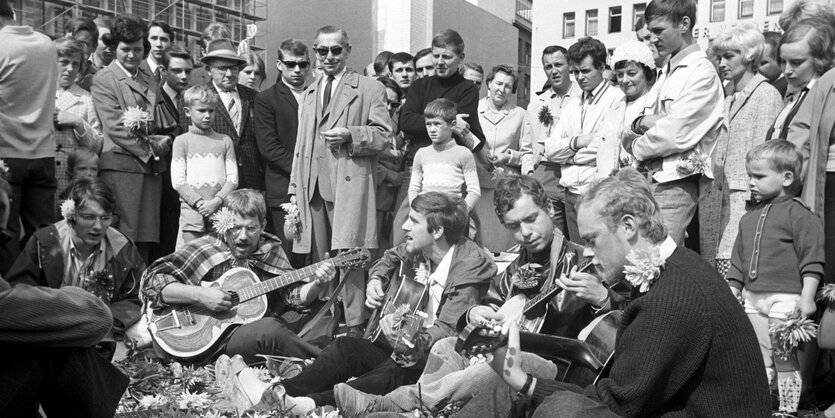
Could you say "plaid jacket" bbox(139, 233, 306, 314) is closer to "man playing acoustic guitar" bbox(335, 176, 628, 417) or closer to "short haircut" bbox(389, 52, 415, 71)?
"man playing acoustic guitar" bbox(335, 176, 628, 417)

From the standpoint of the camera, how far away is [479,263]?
5566 millimetres

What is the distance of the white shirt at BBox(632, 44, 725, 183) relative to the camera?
5582 millimetres

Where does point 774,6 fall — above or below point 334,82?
above

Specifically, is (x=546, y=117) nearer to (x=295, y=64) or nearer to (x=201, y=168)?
(x=295, y=64)

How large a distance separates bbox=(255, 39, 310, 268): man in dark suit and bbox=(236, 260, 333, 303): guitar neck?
1.25m

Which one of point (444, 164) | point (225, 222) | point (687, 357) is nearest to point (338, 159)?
point (444, 164)

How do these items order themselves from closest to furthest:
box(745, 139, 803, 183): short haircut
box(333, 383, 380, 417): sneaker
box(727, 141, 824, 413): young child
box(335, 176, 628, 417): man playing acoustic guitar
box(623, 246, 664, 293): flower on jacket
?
box(623, 246, 664, 293): flower on jacket
box(335, 176, 628, 417): man playing acoustic guitar
box(333, 383, 380, 417): sneaker
box(727, 141, 824, 413): young child
box(745, 139, 803, 183): short haircut

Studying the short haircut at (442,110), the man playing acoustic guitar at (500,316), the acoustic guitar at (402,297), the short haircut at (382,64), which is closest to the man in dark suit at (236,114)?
the short haircut at (442,110)

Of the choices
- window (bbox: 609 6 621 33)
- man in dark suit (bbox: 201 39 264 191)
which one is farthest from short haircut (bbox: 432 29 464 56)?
window (bbox: 609 6 621 33)

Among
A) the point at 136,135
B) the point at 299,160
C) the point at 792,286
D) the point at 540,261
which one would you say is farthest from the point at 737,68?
the point at 136,135

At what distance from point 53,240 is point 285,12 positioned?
2721 centimetres

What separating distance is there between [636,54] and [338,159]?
2.37m

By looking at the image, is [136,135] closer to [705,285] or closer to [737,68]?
[737,68]

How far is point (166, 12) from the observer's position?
97.7ft
